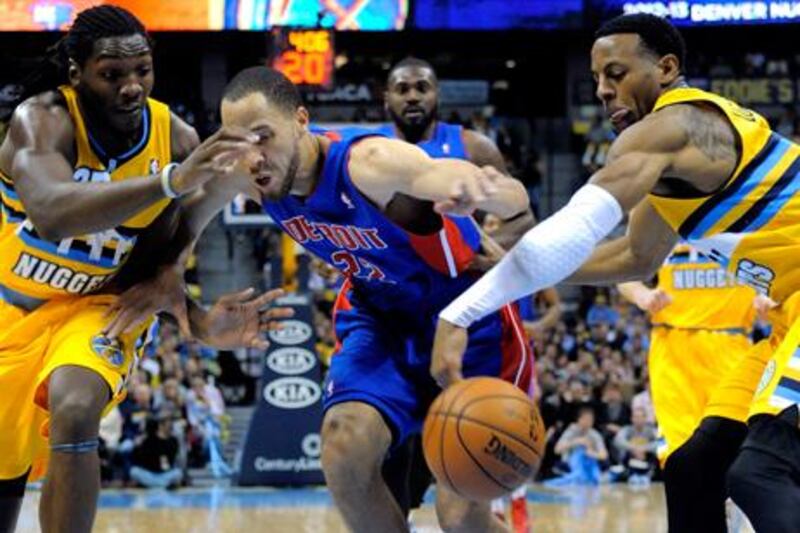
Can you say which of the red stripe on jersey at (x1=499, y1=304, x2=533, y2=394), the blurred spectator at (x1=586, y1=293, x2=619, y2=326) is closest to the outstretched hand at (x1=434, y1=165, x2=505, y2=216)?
the red stripe on jersey at (x1=499, y1=304, x2=533, y2=394)

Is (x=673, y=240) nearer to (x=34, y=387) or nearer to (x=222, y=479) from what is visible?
(x=34, y=387)

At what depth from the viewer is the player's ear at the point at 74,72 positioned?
507 centimetres

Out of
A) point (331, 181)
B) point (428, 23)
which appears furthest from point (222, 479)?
point (331, 181)

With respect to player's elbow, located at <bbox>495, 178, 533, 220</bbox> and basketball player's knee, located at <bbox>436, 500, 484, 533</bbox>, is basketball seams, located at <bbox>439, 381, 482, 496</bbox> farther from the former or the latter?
basketball player's knee, located at <bbox>436, 500, 484, 533</bbox>

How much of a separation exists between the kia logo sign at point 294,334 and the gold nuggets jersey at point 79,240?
7.08 metres

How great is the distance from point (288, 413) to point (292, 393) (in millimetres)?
192

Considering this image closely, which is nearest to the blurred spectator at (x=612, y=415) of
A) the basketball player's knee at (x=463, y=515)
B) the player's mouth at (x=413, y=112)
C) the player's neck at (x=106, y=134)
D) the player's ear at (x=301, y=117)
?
the player's mouth at (x=413, y=112)

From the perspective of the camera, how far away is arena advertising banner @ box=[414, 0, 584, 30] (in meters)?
18.8

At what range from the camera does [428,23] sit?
18578 millimetres

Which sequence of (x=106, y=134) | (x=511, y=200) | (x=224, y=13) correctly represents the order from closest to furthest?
(x=511, y=200) → (x=106, y=134) → (x=224, y=13)

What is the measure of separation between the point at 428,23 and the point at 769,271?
14.3m

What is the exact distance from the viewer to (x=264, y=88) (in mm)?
4672

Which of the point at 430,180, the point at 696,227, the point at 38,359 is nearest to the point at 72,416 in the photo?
the point at 38,359

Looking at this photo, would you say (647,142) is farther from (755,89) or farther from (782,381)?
(755,89)
